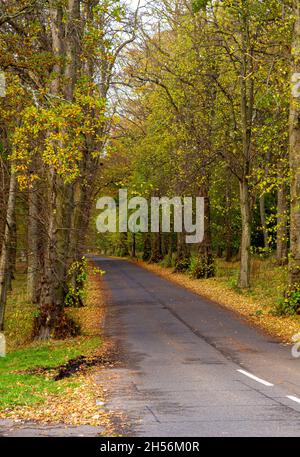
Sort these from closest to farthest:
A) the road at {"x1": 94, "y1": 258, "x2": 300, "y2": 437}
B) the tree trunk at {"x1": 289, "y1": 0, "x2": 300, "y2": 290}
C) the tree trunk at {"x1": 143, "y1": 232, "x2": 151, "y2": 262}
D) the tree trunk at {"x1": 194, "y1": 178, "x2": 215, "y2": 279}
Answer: the road at {"x1": 94, "y1": 258, "x2": 300, "y2": 437}
the tree trunk at {"x1": 289, "y1": 0, "x2": 300, "y2": 290}
the tree trunk at {"x1": 194, "y1": 178, "x2": 215, "y2": 279}
the tree trunk at {"x1": 143, "y1": 232, "x2": 151, "y2": 262}

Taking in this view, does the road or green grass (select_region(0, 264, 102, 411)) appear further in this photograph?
green grass (select_region(0, 264, 102, 411))

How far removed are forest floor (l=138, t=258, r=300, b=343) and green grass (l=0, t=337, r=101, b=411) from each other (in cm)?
614

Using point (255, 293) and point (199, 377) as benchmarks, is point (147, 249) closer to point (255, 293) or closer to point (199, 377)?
point (255, 293)

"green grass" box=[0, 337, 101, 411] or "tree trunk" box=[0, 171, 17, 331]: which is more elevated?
"tree trunk" box=[0, 171, 17, 331]

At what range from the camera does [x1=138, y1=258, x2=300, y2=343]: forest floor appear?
2098cm

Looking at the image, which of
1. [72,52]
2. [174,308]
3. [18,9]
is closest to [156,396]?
[18,9]

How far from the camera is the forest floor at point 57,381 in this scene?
9.64m

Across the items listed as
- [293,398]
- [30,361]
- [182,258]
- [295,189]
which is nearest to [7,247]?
[30,361]

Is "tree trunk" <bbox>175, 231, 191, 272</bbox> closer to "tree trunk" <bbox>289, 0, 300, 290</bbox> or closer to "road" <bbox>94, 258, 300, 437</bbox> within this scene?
"road" <bbox>94, 258, 300, 437</bbox>

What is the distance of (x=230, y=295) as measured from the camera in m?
30.0

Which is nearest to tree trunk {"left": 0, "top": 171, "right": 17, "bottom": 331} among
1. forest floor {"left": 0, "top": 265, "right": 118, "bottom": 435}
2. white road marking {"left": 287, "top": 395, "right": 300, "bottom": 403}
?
forest floor {"left": 0, "top": 265, "right": 118, "bottom": 435}

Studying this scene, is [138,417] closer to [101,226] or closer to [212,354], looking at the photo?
[212,354]

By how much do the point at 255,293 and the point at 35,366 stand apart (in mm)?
16702

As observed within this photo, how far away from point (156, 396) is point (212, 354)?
195 inches
